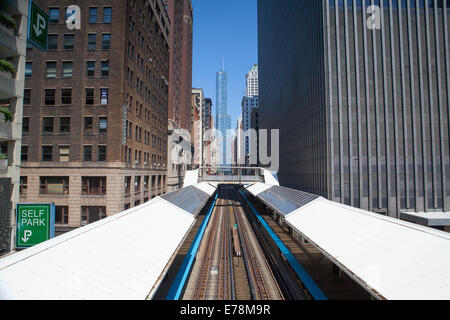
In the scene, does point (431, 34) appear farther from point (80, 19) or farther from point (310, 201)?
point (80, 19)

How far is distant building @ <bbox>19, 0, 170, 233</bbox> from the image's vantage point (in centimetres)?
2948

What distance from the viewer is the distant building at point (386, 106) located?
1387 inches

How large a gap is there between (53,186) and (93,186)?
467 centimetres

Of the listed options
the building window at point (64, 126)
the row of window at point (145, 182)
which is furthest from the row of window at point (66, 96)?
the row of window at point (145, 182)

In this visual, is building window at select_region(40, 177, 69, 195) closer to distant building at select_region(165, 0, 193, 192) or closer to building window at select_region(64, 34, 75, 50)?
building window at select_region(64, 34, 75, 50)

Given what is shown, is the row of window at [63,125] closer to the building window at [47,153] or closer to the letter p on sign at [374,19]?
the building window at [47,153]

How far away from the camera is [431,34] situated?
36.1 metres

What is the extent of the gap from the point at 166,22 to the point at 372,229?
Result: 59.8 metres

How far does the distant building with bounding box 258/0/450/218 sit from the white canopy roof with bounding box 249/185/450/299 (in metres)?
22.5

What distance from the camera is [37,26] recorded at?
17469 millimetres

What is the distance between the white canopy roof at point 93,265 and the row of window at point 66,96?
22.8 metres

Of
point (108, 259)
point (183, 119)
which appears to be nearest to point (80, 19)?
point (108, 259)

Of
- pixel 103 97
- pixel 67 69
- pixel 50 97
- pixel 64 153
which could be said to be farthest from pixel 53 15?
pixel 64 153
